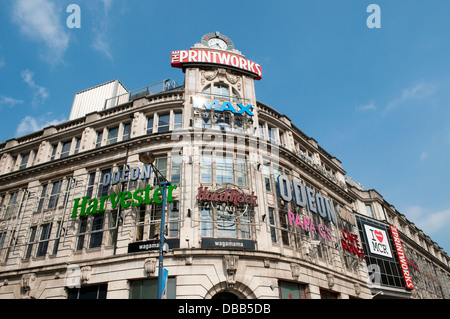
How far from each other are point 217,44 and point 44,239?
22722 millimetres

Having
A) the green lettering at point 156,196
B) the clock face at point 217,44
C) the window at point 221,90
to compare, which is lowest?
the green lettering at point 156,196

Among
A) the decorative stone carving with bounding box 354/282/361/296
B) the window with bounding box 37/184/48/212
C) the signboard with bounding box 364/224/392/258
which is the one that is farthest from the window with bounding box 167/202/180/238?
the signboard with bounding box 364/224/392/258

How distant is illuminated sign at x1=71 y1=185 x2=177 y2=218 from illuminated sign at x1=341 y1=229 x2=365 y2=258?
58.4 feet

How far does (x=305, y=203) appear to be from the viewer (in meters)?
25.5

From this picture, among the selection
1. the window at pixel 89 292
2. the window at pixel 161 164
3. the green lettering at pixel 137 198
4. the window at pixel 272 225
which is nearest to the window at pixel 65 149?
the window at pixel 161 164

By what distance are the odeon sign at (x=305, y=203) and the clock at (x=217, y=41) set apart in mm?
14187

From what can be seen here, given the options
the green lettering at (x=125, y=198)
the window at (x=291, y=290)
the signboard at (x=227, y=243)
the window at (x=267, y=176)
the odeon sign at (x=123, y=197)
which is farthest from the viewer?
the window at (x=267, y=176)

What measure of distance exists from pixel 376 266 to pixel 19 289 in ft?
106

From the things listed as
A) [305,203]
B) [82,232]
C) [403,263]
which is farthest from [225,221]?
[403,263]

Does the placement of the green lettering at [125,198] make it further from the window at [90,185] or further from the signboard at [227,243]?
the signboard at [227,243]

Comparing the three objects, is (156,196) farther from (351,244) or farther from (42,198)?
(351,244)

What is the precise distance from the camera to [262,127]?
2786 centimetres

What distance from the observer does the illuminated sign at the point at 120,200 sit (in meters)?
21.5

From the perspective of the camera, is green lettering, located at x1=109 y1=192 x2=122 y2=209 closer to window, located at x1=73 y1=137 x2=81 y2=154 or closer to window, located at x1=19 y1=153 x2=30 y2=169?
window, located at x1=73 y1=137 x2=81 y2=154
